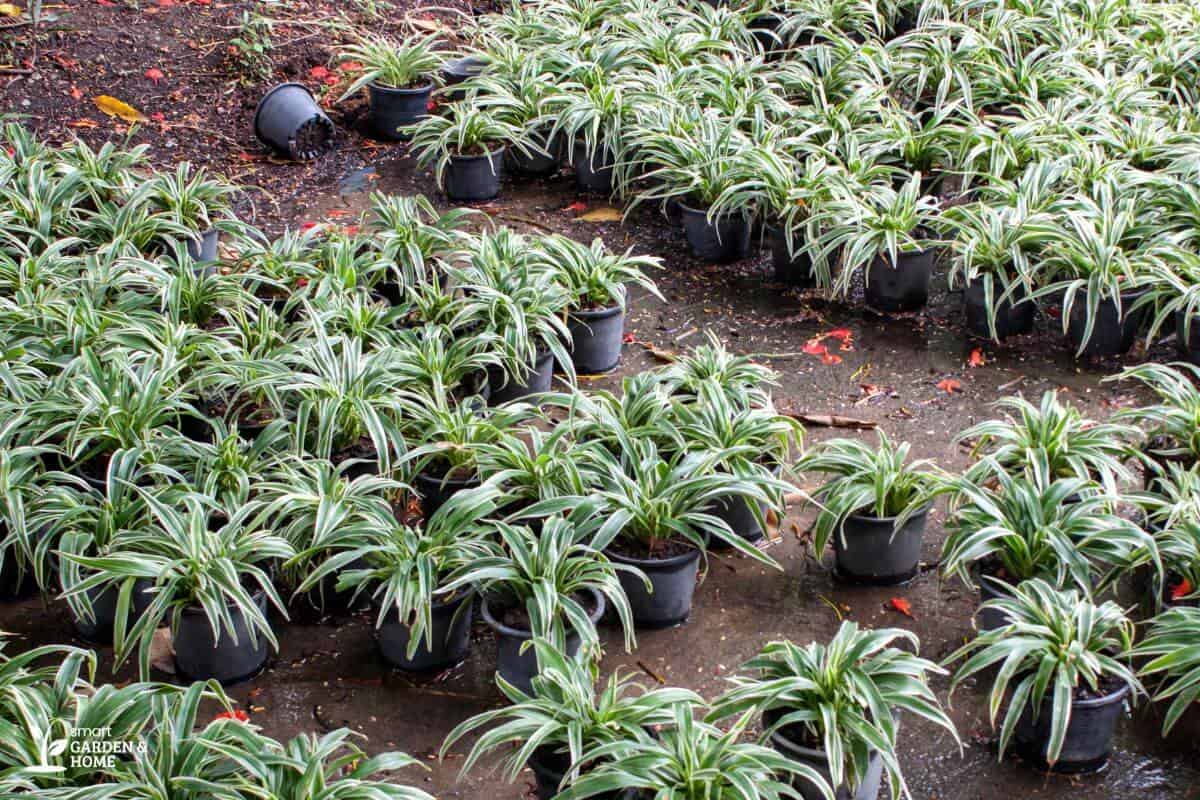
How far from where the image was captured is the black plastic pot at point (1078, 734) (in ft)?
8.25

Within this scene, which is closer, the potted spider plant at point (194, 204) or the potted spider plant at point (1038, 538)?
the potted spider plant at point (1038, 538)

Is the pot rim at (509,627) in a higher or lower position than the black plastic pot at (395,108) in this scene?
lower

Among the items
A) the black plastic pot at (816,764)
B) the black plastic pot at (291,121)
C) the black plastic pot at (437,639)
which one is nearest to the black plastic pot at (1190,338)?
the black plastic pot at (816,764)

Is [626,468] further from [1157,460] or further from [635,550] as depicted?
[1157,460]

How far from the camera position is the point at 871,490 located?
3.03 m

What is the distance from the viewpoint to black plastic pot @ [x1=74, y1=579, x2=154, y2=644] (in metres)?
2.86

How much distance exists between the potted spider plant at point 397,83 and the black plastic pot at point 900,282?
2.32 metres

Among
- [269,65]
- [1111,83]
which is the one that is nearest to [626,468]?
[1111,83]

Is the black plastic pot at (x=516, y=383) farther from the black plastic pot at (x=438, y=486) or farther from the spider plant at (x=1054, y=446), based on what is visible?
the spider plant at (x=1054, y=446)

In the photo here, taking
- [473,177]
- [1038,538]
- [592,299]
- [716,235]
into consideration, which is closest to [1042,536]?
[1038,538]

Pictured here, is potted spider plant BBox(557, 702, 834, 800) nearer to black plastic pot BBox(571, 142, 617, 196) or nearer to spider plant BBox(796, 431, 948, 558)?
spider plant BBox(796, 431, 948, 558)

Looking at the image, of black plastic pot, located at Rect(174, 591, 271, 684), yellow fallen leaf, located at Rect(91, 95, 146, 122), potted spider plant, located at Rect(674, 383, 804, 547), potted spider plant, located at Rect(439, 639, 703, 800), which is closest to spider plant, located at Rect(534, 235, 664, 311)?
potted spider plant, located at Rect(674, 383, 804, 547)

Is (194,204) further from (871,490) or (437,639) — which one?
(871,490)

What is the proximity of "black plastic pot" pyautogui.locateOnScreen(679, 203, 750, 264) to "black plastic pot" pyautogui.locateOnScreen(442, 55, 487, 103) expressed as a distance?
5.18ft
